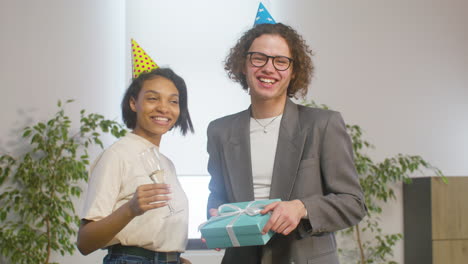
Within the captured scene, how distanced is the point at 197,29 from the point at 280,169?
3.04m

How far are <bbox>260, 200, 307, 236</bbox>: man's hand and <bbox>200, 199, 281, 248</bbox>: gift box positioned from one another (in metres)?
0.02

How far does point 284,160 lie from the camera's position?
1.60 meters

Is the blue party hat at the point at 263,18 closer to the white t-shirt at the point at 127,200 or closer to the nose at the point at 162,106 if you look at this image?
the nose at the point at 162,106

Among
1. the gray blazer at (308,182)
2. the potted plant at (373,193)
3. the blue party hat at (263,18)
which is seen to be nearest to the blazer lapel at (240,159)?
the gray blazer at (308,182)

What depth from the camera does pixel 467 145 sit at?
15.4 ft

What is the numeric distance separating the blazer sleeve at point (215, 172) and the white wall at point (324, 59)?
246cm

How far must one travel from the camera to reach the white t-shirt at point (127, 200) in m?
1.56

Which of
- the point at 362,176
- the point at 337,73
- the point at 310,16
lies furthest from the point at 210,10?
the point at 362,176

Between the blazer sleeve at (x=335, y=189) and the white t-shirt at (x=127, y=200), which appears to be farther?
the white t-shirt at (x=127, y=200)

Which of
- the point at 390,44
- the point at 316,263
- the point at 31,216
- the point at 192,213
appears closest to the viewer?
the point at 316,263

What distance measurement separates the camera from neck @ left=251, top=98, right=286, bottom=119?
5.74 feet

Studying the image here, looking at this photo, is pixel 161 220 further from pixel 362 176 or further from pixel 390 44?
pixel 390 44

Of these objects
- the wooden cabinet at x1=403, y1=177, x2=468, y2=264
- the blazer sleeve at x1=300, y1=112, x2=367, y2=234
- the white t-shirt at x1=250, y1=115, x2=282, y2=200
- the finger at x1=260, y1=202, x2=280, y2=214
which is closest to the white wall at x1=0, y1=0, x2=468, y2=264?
the wooden cabinet at x1=403, y1=177, x2=468, y2=264

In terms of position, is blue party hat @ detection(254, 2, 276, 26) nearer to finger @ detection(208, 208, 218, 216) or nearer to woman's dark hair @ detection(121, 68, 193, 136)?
woman's dark hair @ detection(121, 68, 193, 136)
